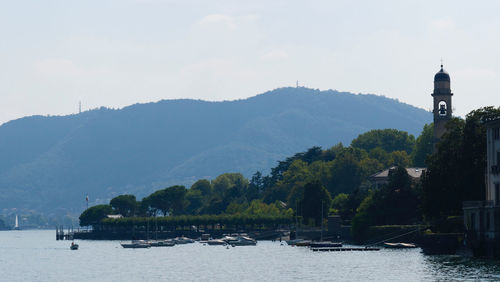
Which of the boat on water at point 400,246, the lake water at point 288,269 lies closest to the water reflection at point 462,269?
the lake water at point 288,269

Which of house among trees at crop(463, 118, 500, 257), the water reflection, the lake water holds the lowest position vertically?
the lake water

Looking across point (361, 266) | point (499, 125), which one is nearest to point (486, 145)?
point (499, 125)

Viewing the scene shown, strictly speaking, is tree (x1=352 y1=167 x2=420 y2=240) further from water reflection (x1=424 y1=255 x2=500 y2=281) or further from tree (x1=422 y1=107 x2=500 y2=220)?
water reflection (x1=424 y1=255 x2=500 y2=281)

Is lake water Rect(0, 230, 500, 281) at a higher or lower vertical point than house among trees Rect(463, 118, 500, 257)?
lower

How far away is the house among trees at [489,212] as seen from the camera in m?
110

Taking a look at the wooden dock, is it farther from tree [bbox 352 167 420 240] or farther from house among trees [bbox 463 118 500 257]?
house among trees [bbox 463 118 500 257]

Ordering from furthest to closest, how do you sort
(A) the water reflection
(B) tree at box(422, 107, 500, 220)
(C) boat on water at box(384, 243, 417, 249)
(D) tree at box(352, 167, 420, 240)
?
(D) tree at box(352, 167, 420, 240), (C) boat on water at box(384, 243, 417, 249), (B) tree at box(422, 107, 500, 220), (A) the water reflection

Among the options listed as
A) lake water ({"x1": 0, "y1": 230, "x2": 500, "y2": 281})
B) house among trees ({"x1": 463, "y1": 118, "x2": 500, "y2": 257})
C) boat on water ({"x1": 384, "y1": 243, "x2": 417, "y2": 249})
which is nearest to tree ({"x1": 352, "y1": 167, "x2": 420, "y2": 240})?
boat on water ({"x1": 384, "y1": 243, "x2": 417, "y2": 249})

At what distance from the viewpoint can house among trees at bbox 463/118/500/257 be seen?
11006 centimetres

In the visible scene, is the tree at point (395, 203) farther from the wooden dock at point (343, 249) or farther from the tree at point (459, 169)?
the tree at point (459, 169)

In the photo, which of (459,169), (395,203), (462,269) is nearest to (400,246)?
(395,203)

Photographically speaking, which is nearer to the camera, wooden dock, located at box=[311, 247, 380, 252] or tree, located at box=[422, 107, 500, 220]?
tree, located at box=[422, 107, 500, 220]

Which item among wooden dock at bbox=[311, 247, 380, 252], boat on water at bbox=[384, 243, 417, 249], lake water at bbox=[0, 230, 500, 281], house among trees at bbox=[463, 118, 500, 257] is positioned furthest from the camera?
wooden dock at bbox=[311, 247, 380, 252]

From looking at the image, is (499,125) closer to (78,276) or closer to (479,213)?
(479,213)
